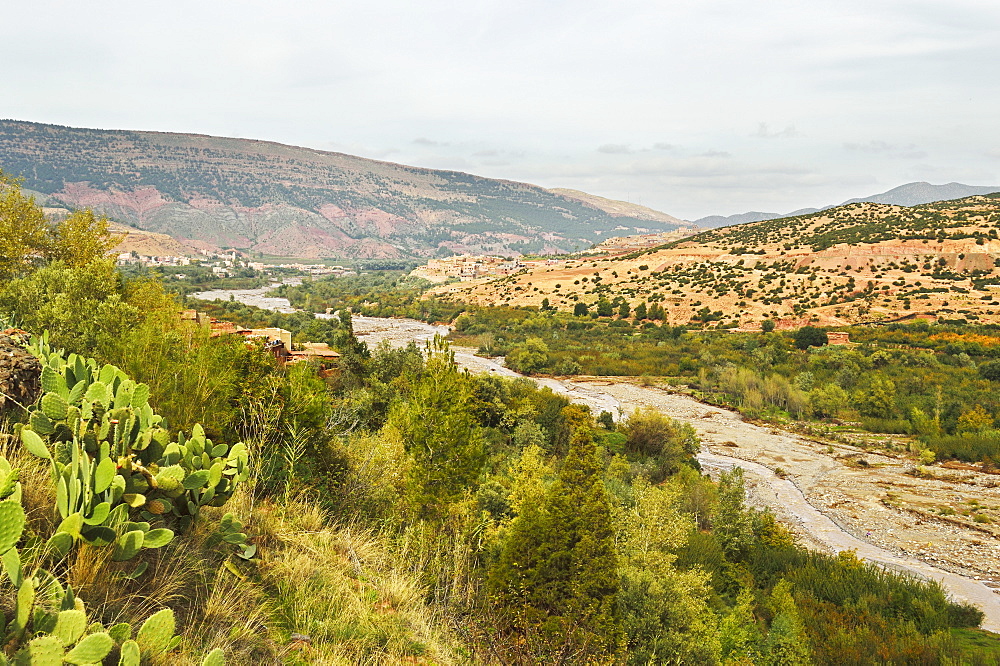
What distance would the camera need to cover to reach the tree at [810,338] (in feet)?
151

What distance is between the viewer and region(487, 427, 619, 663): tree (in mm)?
8430

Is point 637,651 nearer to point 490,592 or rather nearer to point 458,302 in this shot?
point 490,592

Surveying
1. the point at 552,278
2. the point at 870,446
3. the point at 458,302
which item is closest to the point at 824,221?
the point at 552,278

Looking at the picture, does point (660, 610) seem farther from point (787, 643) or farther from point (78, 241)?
point (78, 241)

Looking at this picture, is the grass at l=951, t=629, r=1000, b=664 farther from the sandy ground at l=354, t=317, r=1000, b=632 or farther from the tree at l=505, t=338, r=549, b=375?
the tree at l=505, t=338, r=549, b=375

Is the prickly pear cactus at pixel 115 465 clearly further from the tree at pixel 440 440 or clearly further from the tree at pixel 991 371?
the tree at pixel 991 371

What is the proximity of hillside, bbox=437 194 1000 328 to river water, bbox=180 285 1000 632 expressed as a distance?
2333cm

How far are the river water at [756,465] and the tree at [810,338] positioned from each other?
1420cm

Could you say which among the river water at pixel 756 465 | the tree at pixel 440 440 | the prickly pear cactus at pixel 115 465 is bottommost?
the river water at pixel 756 465

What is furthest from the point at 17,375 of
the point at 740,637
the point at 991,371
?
the point at 991,371

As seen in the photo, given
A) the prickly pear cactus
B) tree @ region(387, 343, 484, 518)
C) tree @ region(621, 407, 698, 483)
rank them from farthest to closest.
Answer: tree @ region(621, 407, 698, 483) < tree @ region(387, 343, 484, 518) < the prickly pear cactus

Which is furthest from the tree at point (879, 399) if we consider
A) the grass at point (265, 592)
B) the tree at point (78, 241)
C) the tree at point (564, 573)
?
the tree at point (78, 241)

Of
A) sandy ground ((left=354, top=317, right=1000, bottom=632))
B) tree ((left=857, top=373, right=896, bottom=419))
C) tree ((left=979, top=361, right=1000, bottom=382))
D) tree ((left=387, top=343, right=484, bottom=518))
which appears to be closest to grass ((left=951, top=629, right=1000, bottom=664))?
sandy ground ((left=354, top=317, right=1000, bottom=632))

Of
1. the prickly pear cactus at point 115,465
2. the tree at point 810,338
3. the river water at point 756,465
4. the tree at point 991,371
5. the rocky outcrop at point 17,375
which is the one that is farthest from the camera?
the tree at point 810,338
